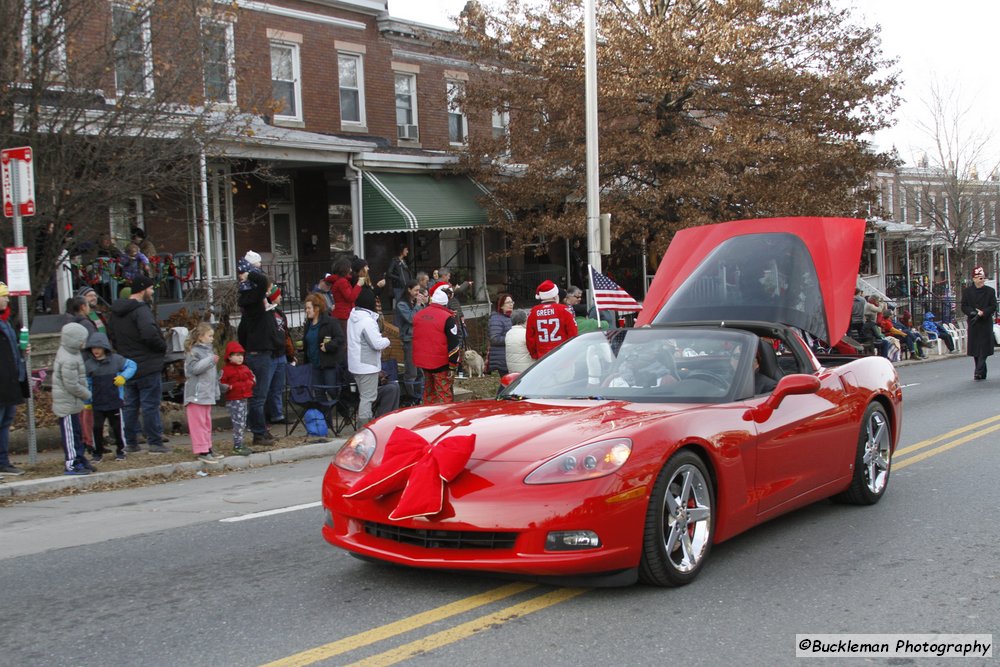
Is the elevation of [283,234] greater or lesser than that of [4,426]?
greater

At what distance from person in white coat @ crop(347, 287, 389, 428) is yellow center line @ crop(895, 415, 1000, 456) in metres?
5.75

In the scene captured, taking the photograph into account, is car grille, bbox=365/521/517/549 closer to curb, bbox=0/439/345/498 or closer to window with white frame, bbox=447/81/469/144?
curb, bbox=0/439/345/498

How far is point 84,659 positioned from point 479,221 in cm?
1849

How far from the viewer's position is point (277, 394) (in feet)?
41.4

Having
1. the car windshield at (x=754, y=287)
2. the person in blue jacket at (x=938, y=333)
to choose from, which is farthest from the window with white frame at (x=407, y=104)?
the car windshield at (x=754, y=287)

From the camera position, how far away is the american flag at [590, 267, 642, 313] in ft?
49.7

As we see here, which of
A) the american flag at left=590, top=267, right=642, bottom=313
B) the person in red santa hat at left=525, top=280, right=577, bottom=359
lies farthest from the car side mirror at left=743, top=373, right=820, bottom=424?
the american flag at left=590, top=267, right=642, bottom=313

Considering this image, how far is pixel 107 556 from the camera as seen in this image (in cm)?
641

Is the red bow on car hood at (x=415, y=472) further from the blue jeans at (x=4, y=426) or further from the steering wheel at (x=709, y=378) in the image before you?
the blue jeans at (x=4, y=426)

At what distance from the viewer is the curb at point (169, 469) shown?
364 inches

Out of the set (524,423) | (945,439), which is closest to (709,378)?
(524,423)

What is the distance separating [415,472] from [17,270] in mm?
6677

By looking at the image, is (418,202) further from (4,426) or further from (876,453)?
(876,453)

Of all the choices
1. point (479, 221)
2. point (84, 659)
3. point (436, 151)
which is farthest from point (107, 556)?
point (436, 151)
